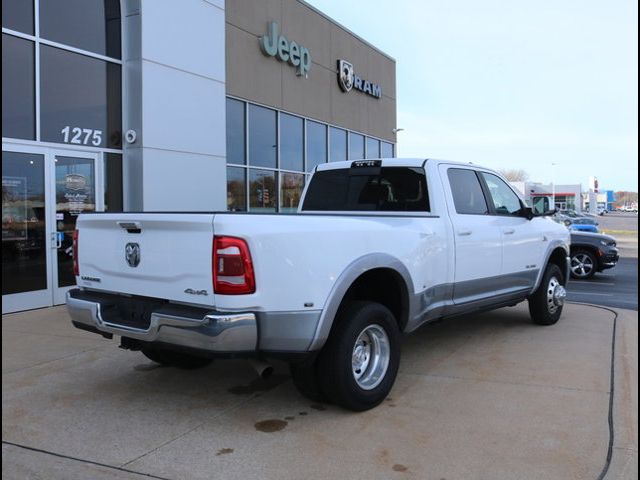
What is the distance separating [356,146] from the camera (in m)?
18.9

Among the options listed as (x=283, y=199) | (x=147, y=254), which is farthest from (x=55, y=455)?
(x=283, y=199)

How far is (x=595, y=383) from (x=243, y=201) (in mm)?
9660

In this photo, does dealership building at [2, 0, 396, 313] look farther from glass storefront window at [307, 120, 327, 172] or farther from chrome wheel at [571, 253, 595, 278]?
chrome wheel at [571, 253, 595, 278]

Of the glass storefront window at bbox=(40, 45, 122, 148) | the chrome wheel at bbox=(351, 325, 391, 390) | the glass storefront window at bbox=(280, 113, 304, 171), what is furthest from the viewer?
the glass storefront window at bbox=(280, 113, 304, 171)

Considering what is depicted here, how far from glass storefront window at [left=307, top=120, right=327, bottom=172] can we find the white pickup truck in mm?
10397

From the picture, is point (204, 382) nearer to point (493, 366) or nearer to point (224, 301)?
point (224, 301)

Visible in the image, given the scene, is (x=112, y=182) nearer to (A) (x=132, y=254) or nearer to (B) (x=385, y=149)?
(A) (x=132, y=254)

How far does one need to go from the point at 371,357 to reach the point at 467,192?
2.31 meters

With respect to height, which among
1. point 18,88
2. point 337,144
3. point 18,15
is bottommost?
point 18,88

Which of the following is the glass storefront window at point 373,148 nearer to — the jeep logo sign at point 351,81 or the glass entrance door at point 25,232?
the jeep logo sign at point 351,81

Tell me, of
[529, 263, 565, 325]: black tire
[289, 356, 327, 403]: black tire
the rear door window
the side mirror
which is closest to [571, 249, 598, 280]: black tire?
[529, 263, 565, 325]: black tire

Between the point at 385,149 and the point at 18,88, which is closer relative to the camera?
the point at 18,88

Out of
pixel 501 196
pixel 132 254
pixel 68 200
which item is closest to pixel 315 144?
pixel 68 200

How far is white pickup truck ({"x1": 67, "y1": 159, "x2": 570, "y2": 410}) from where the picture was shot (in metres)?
3.61
